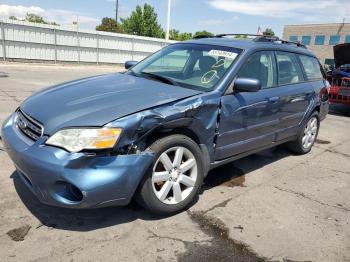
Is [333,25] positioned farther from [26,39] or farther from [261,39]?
[261,39]

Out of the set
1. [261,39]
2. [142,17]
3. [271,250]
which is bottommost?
[271,250]

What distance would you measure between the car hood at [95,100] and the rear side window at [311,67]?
8.64ft

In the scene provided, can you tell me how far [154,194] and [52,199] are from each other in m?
0.86

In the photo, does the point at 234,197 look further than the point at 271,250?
Yes

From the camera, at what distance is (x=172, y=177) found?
11.2 ft

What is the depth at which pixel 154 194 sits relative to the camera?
3.24 m

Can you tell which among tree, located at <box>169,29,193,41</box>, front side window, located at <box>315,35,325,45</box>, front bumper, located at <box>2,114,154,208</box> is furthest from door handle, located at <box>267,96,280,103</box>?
front side window, located at <box>315,35,325,45</box>

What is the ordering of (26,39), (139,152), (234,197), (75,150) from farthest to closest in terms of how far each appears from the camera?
(26,39) < (234,197) < (139,152) < (75,150)

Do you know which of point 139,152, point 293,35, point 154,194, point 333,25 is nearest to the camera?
point 139,152

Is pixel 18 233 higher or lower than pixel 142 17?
lower

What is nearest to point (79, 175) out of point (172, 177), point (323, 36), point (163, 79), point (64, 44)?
point (172, 177)

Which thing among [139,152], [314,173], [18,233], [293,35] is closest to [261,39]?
[314,173]

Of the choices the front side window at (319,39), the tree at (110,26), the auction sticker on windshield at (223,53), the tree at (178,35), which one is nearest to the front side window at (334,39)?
the front side window at (319,39)

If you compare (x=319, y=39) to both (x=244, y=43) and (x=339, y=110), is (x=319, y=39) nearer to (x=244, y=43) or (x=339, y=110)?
(x=339, y=110)
